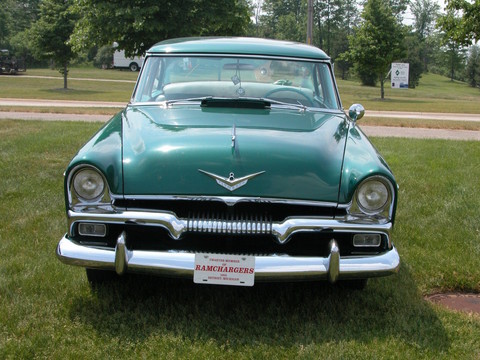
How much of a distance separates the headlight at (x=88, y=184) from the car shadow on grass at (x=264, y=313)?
0.72 meters

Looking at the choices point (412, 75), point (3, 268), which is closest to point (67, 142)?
point (3, 268)

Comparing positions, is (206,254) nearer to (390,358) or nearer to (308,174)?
(308,174)

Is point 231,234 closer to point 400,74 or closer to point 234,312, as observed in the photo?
point 234,312

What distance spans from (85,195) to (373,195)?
5.22 ft

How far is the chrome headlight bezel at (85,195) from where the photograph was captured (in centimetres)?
292

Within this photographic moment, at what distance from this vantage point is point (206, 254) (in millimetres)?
2797

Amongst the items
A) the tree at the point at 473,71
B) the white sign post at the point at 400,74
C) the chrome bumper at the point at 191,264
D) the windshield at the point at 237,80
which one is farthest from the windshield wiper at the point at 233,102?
the tree at the point at 473,71

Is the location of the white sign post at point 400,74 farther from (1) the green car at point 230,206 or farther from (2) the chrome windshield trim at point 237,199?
(2) the chrome windshield trim at point 237,199

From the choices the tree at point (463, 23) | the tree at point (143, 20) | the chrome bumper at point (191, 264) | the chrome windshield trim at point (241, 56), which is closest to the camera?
the chrome bumper at point (191, 264)

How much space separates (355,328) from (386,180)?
86cm

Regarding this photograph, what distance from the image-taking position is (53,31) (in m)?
25.4

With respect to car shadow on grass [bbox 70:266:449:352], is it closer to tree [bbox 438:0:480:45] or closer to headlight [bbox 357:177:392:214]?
headlight [bbox 357:177:392:214]

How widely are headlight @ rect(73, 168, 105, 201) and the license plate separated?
2.20ft

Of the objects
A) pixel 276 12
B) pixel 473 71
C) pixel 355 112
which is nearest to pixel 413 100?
pixel 355 112
